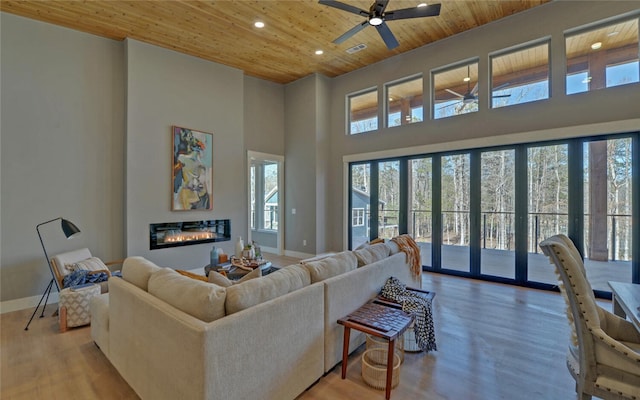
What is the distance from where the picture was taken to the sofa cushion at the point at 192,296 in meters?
1.63

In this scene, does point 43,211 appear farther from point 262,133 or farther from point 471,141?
point 471,141

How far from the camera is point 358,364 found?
247 centimetres

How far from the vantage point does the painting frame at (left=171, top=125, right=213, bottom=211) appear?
5.13 metres

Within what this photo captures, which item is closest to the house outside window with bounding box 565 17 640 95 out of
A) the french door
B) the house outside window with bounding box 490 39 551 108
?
the house outside window with bounding box 490 39 551 108

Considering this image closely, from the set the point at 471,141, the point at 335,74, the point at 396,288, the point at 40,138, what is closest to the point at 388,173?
the point at 471,141

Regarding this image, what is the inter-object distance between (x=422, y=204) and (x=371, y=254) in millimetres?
3062

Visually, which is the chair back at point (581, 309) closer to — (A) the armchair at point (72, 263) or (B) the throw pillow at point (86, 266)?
(A) the armchair at point (72, 263)

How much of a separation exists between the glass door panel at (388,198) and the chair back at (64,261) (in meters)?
5.17

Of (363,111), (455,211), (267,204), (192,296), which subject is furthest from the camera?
(267,204)

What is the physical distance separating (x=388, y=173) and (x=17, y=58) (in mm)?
6138

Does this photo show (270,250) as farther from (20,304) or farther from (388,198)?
(20,304)

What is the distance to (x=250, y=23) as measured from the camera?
4.44 metres

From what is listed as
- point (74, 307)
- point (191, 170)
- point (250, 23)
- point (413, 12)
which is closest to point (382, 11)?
point (413, 12)

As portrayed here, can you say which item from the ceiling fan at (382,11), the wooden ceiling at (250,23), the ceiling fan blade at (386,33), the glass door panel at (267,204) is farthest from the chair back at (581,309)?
the glass door panel at (267,204)
